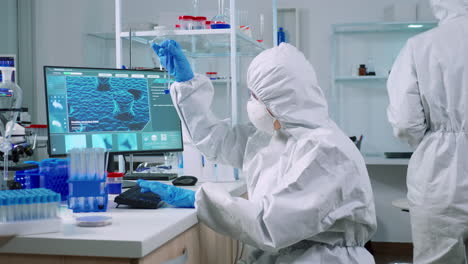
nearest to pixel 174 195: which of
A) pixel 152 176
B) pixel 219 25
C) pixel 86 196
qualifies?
pixel 86 196

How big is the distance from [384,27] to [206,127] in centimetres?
291

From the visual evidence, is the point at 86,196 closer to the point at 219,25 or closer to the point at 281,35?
the point at 219,25

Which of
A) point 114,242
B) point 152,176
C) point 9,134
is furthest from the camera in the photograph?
point 152,176

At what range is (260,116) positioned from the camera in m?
1.67

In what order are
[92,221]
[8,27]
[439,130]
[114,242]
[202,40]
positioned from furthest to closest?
[8,27]
[439,130]
[202,40]
[92,221]
[114,242]

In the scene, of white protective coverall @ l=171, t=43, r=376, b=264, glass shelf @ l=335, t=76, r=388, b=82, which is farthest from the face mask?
glass shelf @ l=335, t=76, r=388, b=82

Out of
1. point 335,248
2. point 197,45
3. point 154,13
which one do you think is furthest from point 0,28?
point 335,248

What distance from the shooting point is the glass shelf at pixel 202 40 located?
6.95 ft

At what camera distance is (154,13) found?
481 centimetres

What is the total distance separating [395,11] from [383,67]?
449 millimetres

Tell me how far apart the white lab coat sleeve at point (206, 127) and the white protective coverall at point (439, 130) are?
983mm

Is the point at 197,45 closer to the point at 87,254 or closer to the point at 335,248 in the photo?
the point at 335,248

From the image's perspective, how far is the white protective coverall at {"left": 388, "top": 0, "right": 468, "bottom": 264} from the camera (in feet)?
8.00

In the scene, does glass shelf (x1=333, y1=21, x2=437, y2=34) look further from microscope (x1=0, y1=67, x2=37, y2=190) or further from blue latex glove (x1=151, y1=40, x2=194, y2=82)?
Answer: microscope (x1=0, y1=67, x2=37, y2=190)
